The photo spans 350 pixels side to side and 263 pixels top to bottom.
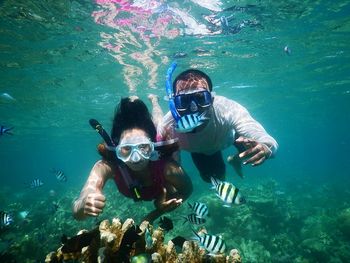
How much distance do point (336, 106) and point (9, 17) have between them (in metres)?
53.5

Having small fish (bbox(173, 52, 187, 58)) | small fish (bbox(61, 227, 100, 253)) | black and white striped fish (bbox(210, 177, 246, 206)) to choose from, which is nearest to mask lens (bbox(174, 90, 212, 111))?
black and white striped fish (bbox(210, 177, 246, 206))

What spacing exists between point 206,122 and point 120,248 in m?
3.99

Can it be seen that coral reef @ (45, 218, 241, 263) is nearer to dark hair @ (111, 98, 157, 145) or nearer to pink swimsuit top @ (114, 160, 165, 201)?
pink swimsuit top @ (114, 160, 165, 201)

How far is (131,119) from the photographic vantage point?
6.11 metres

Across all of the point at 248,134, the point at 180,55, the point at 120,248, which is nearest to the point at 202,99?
the point at 248,134

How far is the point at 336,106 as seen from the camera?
171ft

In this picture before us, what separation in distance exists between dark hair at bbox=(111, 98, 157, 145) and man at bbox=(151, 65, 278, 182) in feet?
1.96

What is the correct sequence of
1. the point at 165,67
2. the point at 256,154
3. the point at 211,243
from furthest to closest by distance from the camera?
the point at 165,67 → the point at 256,154 → the point at 211,243

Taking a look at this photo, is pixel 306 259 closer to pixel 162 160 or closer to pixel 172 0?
pixel 162 160

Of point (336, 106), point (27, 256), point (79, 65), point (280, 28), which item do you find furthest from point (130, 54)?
point (336, 106)

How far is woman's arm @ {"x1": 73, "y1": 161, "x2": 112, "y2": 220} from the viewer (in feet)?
13.6

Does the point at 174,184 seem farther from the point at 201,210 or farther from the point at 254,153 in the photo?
the point at 254,153

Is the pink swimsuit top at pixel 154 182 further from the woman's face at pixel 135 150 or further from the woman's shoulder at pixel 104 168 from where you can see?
the woman's face at pixel 135 150

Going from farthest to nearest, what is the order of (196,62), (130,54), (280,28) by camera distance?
(196,62) → (130,54) → (280,28)
